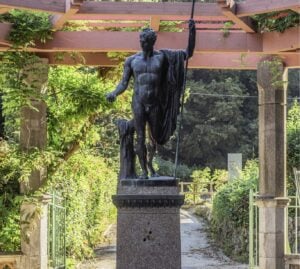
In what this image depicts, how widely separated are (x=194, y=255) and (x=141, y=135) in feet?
29.7

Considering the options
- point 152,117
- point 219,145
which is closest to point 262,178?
point 152,117

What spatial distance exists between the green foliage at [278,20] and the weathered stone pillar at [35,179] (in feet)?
9.09

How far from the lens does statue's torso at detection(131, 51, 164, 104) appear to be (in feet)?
23.5

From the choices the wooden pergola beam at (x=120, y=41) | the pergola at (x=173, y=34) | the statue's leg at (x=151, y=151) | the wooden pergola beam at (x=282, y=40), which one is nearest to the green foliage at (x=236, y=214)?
the pergola at (x=173, y=34)

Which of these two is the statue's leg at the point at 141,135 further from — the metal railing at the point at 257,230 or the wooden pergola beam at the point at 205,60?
the metal railing at the point at 257,230

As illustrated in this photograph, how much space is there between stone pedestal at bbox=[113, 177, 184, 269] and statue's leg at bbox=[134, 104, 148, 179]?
0.70ft

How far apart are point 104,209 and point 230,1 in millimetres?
9384

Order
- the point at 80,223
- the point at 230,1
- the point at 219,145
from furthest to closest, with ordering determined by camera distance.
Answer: the point at 219,145, the point at 80,223, the point at 230,1

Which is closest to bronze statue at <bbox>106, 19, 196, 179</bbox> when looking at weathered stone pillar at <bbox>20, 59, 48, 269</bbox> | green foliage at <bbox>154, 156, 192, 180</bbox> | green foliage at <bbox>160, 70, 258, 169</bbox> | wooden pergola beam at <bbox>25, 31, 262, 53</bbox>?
wooden pergola beam at <bbox>25, 31, 262, 53</bbox>

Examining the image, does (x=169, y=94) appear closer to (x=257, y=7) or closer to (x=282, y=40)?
(x=257, y=7)

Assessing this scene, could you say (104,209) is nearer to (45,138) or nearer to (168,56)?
(45,138)

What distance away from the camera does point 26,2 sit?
9.24 metres

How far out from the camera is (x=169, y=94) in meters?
7.26

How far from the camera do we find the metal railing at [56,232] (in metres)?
11.7
